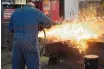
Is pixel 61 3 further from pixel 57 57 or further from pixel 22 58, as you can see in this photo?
pixel 22 58

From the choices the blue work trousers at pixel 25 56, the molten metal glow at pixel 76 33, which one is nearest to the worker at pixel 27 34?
the blue work trousers at pixel 25 56

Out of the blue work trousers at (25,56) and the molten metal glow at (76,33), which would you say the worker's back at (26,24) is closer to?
the blue work trousers at (25,56)

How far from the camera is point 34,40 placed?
585 cm

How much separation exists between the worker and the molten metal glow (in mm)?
1752

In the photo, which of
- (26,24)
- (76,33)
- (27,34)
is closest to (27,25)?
(26,24)

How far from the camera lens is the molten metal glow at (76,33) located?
7.82 m

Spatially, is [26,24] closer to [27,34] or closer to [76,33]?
[27,34]

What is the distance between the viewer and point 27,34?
580 cm

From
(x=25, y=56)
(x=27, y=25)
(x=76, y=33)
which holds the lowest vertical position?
(x=25, y=56)

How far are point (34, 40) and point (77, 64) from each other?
A: 2.82 meters

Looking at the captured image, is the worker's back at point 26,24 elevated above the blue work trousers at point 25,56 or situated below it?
above

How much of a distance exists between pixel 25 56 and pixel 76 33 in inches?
111

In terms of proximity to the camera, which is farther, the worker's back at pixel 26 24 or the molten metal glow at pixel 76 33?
the molten metal glow at pixel 76 33

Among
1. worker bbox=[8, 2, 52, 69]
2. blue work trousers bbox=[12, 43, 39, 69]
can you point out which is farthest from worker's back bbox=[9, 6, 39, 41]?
blue work trousers bbox=[12, 43, 39, 69]
